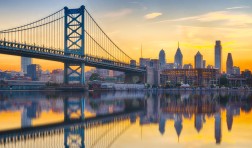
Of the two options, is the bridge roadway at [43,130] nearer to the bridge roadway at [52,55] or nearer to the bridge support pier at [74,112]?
the bridge support pier at [74,112]

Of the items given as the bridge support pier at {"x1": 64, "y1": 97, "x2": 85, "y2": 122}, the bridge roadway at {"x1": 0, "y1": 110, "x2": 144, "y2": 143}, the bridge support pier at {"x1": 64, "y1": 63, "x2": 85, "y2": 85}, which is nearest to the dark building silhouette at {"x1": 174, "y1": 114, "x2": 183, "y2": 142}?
the bridge roadway at {"x1": 0, "y1": 110, "x2": 144, "y2": 143}

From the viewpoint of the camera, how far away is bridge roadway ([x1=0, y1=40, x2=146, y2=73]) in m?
56.8

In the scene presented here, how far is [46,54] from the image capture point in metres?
64.2

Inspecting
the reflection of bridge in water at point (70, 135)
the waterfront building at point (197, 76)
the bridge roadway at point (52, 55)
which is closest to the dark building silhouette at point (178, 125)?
the reflection of bridge in water at point (70, 135)

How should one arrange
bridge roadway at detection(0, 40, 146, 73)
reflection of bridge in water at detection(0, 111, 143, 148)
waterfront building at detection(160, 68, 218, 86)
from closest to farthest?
reflection of bridge in water at detection(0, 111, 143, 148) < bridge roadway at detection(0, 40, 146, 73) < waterfront building at detection(160, 68, 218, 86)

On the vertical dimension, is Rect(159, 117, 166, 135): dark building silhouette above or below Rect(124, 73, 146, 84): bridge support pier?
below

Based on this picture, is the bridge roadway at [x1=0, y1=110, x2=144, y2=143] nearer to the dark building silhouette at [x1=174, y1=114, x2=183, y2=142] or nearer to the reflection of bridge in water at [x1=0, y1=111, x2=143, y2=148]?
the reflection of bridge in water at [x1=0, y1=111, x2=143, y2=148]

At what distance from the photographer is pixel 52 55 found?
6588 centimetres

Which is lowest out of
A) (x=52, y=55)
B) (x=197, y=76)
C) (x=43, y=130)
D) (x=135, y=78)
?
(x=43, y=130)

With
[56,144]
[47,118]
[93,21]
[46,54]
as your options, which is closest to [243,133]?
[56,144]

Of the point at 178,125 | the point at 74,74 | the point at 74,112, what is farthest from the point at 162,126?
the point at 74,74

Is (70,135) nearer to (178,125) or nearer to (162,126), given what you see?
(162,126)

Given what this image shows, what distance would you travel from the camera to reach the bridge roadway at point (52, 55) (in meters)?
56.8

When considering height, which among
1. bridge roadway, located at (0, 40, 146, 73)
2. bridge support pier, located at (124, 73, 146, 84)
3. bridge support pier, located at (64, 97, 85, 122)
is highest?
bridge roadway, located at (0, 40, 146, 73)
